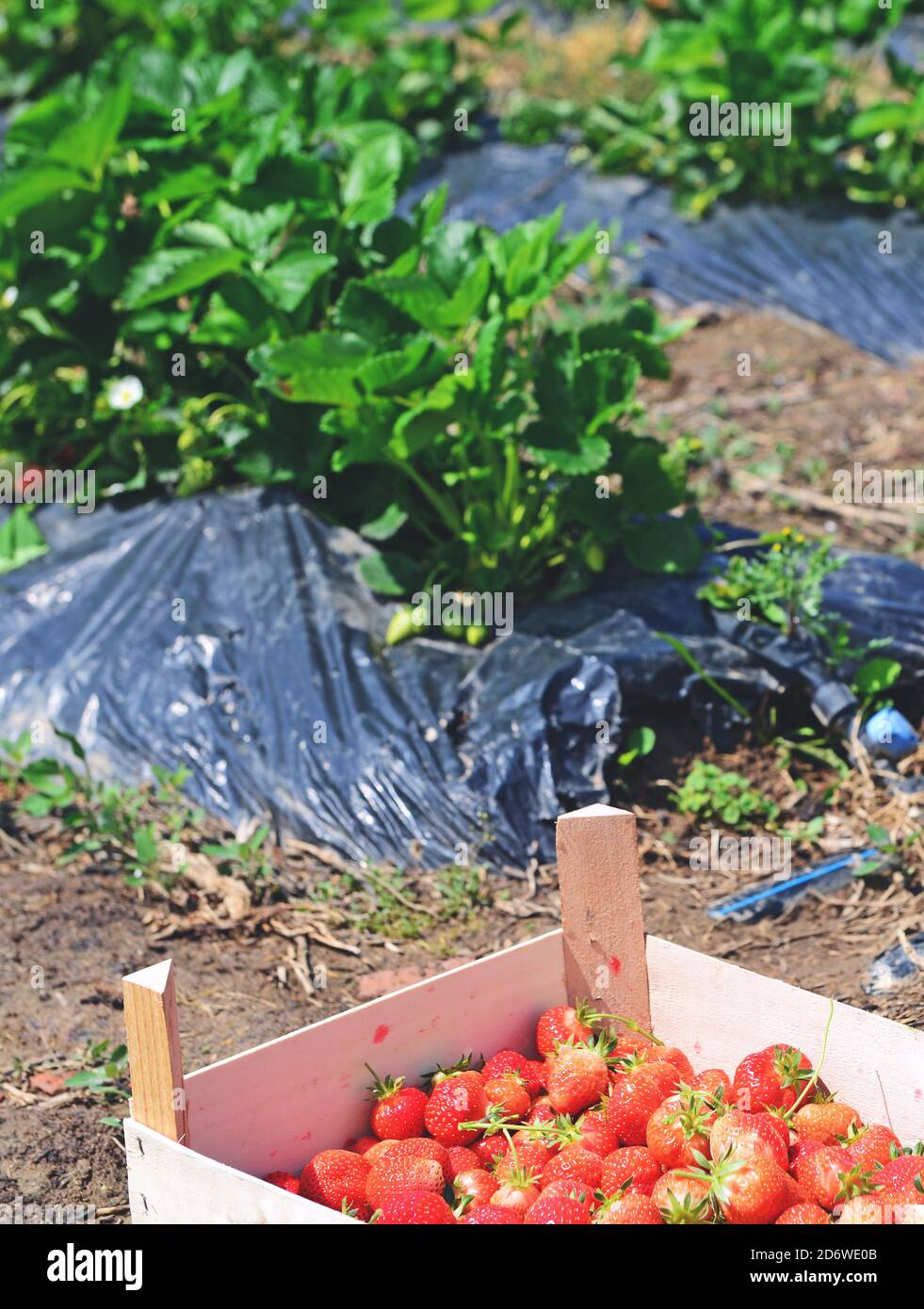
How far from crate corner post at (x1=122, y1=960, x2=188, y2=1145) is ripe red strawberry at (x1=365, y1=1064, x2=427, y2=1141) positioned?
34 centimetres

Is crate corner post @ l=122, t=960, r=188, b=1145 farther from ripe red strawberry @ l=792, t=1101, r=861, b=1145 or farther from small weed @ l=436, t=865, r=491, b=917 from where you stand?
small weed @ l=436, t=865, r=491, b=917

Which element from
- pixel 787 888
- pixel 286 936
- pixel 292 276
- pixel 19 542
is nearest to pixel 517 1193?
pixel 286 936

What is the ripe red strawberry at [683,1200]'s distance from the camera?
1479 millimetres

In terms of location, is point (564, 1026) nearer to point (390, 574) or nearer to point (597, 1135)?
point (597, 1135)

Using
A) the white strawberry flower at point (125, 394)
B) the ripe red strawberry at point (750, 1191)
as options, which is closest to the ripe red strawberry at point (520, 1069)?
the ripe red strawberry at point (750, 1191)

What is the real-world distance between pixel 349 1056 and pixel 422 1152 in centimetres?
18

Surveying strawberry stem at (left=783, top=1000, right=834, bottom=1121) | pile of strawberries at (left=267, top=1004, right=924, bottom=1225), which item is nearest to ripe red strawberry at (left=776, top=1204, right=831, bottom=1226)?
pile of strawberries at (left=267, top=1004, right=924, bottom=1225)

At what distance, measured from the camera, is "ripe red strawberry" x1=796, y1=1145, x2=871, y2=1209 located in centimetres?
156

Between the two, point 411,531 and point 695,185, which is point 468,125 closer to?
point 695,185

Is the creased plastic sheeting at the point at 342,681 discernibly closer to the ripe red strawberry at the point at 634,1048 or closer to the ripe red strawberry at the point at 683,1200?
the ripe red strawberry at the point at 634,1048

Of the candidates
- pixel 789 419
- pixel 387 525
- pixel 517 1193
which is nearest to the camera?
pixel 517 1193

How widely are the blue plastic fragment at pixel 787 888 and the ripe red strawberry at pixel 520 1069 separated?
94cm

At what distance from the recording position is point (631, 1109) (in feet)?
5.68

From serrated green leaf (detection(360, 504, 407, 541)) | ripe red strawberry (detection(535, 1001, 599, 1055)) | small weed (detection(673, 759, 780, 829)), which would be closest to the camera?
ripe red strawberry (detection(535, 1001, 599, 1055))
